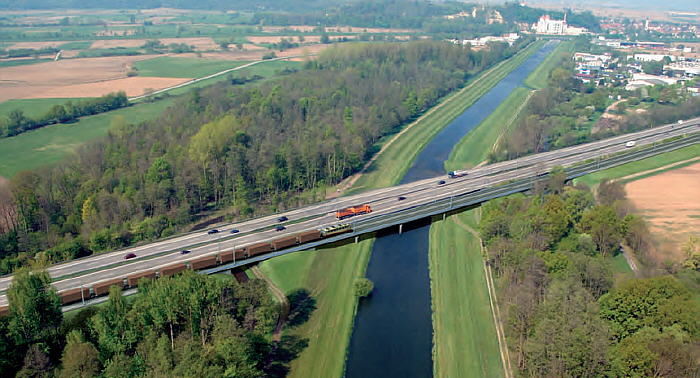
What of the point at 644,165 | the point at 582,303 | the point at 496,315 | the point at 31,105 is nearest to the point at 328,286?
the point at 496,315

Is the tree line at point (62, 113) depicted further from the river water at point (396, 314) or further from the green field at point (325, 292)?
the river water at point (396, 314)

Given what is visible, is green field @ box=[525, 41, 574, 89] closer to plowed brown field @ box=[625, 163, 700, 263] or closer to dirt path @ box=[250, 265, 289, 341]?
plowed brown field @ box=[625, 163, 700, 263]

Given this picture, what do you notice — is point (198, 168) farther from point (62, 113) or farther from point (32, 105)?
point (32, 105)

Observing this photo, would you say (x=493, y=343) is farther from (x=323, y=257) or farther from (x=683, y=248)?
(x=683, y=248)

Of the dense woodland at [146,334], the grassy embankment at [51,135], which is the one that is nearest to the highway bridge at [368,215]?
the dense woodland at [146,334]

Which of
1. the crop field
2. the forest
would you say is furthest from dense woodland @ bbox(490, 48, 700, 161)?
the crop field
